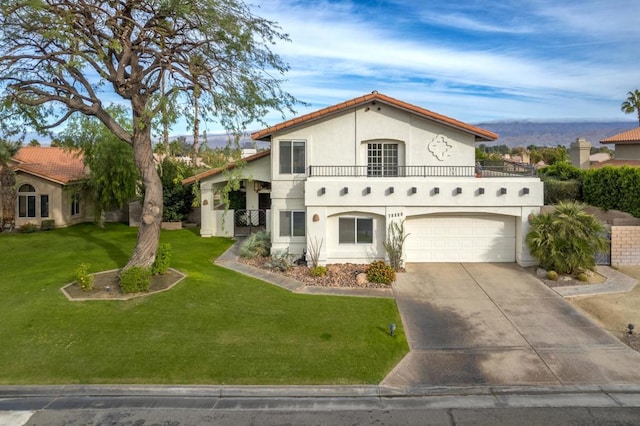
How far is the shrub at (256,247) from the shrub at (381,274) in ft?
17.9

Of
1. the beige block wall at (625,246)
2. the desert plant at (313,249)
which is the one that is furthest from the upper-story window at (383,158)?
the beige block wall at (625,246)

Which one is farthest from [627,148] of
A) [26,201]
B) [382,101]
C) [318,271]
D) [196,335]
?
[26,201]

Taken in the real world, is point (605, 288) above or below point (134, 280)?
below

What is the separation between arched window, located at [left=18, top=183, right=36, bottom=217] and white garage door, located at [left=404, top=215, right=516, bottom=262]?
2343 centimetres

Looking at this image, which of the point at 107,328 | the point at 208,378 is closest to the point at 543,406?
the point at 208,378

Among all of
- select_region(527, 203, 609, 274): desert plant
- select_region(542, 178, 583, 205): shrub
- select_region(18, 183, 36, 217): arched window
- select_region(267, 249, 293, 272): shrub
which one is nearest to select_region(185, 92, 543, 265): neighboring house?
select_region(267, 249, 293, 272): shrub

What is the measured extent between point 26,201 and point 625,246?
32262 millimetres

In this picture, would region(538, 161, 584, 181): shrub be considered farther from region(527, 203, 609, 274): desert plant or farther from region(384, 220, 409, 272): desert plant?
region(384, 220, 409, 272): desert plant

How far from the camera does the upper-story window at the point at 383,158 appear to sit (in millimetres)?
21062

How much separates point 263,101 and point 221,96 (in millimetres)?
1467

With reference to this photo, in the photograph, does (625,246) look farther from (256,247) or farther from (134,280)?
(134,280)

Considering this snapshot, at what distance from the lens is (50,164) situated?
104 feet

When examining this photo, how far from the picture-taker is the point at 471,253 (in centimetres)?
1994

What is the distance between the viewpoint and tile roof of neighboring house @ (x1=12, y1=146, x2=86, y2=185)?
1108 inches
